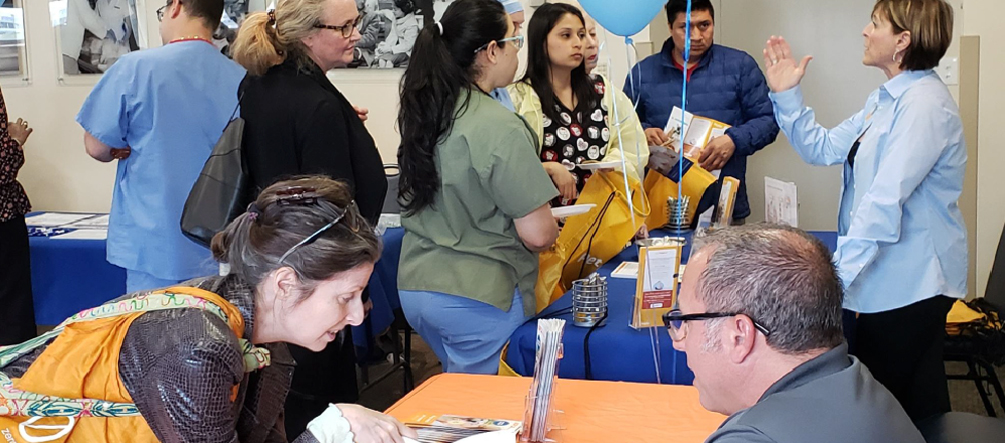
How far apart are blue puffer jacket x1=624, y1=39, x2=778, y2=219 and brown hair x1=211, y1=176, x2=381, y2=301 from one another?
8.17 feet

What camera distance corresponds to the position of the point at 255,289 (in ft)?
4.72

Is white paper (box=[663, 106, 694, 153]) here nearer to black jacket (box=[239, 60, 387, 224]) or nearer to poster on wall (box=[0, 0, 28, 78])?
black jacket (box=[239, 60, 387, 224])

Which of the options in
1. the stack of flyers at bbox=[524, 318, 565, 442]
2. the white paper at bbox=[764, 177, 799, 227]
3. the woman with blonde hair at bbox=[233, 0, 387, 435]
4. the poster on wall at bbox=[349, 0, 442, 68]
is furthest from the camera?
the poster on wall at bbox=[349, 0, 442, 68]

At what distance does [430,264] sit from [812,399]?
124cm

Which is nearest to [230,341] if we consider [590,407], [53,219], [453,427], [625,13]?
[453,427]

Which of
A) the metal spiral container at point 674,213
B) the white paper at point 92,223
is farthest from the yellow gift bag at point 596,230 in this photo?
the white paper at point 92,223

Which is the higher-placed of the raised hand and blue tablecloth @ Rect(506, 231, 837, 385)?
the raised hand

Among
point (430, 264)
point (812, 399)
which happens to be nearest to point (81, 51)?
point (430, 264)

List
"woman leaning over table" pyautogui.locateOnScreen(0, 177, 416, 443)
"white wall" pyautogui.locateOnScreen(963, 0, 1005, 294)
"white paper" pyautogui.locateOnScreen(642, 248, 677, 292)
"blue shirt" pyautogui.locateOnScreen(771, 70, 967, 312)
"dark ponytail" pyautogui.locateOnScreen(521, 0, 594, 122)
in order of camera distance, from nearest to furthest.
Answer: "woman leaning over table" pyautogui.locateOnScreen(0, 177, 416, 443)
"white paper" pyautogui.locateOnScreen(642, 248, 677, 292)
"blue shirt" pyautogui.locateOnScreen(771, 70, 967, 312)
"dark ponytail" pyautogui.locateOnScreen(521, 0, 594, 122)
"white wall" pyautogui.locateOnScreen(963, 0, 1005, 294)

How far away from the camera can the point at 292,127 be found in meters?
2.17

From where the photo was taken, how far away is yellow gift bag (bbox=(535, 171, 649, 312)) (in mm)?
2658

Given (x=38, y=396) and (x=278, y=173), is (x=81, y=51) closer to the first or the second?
(x=278, y=173)

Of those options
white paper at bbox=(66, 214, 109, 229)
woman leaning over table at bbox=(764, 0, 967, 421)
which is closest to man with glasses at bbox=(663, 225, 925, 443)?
woman leaning over table at bbox=(764, 0, 967, 421)

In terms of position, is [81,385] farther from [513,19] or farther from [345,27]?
[513,19]
